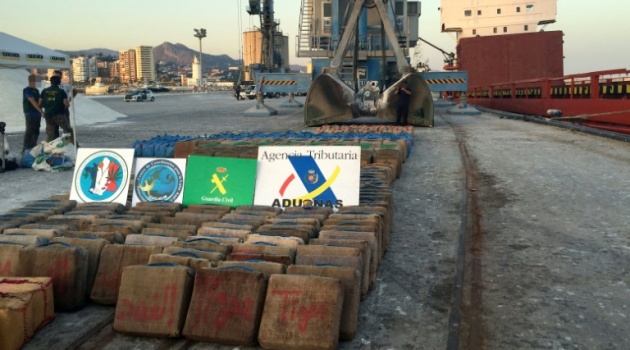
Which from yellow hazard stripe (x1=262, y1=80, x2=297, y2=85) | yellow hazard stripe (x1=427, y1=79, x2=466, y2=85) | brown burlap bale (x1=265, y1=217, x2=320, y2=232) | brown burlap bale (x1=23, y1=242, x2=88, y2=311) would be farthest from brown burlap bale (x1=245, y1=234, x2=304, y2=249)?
yellow hazard stripe (x1=262, y1=80, x2=297, y2=85)

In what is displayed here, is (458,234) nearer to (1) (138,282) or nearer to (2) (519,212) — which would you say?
(2) (519,212)

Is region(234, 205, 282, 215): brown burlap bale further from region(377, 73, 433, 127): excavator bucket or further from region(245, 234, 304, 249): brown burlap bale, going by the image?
region(377, 73, 433, 127): excavator bucket

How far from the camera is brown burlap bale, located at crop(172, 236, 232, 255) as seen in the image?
13.6 ft

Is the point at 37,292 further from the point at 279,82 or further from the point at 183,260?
the point at 279,82

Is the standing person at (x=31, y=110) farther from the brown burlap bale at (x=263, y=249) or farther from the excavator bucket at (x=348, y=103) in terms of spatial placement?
the brown burlap bale at (x=263, y=249)

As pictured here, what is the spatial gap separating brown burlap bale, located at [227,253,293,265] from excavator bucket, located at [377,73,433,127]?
12.4 metres

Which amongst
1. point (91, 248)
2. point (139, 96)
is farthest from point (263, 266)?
point (139, 96)

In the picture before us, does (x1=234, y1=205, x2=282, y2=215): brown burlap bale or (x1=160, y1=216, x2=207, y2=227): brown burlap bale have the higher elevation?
(x1=234, y1=205, x2=282, y2=215): brown burlap bale

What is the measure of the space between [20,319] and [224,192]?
8.63ft

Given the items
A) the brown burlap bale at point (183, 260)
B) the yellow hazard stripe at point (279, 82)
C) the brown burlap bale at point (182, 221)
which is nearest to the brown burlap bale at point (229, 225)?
the brown burlap bale at point (182, 221)

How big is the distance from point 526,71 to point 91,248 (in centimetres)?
2910

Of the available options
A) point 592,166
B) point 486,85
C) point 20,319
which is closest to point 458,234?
point 20,319

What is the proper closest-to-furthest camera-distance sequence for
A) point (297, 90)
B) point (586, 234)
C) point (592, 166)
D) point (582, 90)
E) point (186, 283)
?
point (186, 283), point (586, 234), point (592, 166), point (582, 90), point (297, 90)

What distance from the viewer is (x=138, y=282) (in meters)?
3.65
